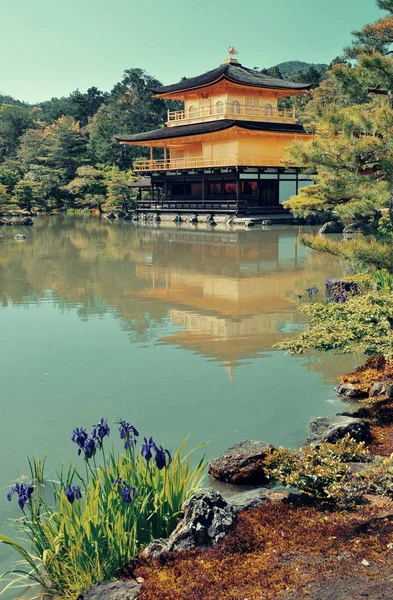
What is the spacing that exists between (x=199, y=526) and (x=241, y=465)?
145 centimetres

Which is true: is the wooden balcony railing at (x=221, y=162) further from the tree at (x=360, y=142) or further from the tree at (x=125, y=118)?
the tree at (x=360, y=142)

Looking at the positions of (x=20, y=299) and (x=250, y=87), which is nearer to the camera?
(x=20, y=299)

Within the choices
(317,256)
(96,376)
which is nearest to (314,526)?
(96,376)

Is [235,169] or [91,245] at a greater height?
[235,169]

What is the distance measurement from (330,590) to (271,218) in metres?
32.1

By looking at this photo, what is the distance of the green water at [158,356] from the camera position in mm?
6355

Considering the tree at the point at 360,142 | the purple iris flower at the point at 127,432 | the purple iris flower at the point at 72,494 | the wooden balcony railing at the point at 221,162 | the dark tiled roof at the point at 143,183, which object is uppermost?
the wooden balcony railing at the point at 221,162

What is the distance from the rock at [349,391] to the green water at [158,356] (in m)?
0.17

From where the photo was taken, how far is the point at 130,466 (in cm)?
386

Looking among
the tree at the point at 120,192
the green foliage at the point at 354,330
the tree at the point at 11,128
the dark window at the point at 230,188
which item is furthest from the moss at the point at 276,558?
the tree at the point at 11,128

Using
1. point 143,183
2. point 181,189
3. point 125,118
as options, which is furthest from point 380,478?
point 125,118

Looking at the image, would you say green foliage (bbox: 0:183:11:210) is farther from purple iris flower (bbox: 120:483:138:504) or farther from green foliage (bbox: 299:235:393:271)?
purple iris flower (bbox: 120:483:138:504)

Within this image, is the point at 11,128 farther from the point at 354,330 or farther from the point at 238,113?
the point at 354,330

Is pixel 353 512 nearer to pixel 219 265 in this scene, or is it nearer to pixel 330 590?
pixel 330 590
